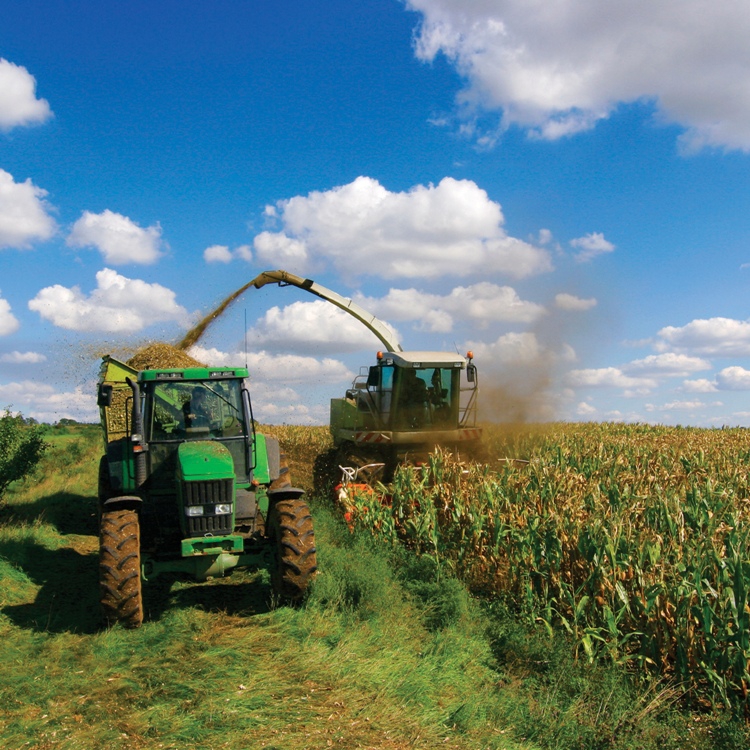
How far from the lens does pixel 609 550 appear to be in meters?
6.48

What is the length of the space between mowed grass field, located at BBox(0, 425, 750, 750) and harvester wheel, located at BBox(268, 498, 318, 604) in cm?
23

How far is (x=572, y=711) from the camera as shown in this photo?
17.7 ft

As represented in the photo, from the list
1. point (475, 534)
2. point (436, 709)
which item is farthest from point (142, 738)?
point (475, 534)

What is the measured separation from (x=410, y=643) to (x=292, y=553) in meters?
1.48

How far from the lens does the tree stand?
14695mm

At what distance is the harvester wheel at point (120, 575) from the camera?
650cm

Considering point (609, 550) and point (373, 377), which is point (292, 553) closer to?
point (609, 550)

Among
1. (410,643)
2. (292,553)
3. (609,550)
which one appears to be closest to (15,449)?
(292,553)

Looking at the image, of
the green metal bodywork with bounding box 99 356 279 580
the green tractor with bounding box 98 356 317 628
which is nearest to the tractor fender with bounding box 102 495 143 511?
the green tractor with bounding box 98 356 317 628

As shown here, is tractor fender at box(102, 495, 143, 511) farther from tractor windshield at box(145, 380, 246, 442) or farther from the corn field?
the corn field

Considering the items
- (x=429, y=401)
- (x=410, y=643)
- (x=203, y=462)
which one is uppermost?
(x=429, y=401)

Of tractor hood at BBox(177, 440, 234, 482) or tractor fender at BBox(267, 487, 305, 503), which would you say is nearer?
tractor hood at BBox(177, 440, 234, 482)

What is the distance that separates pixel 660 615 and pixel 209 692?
3.95 meters

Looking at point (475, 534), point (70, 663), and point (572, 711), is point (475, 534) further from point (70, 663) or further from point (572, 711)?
point (70, 663)
